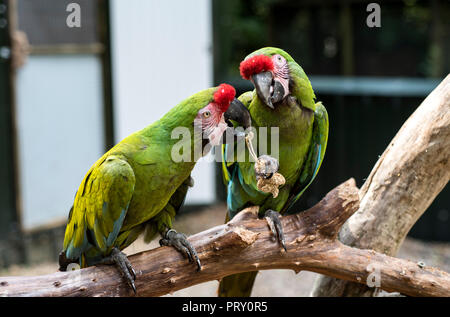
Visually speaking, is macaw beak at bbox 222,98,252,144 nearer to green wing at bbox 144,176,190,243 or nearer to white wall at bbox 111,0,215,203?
green wing at bbox 144,176,190,243

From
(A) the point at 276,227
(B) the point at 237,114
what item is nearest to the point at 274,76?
(B) the point at 237,114

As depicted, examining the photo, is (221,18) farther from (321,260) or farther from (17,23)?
(321,260)

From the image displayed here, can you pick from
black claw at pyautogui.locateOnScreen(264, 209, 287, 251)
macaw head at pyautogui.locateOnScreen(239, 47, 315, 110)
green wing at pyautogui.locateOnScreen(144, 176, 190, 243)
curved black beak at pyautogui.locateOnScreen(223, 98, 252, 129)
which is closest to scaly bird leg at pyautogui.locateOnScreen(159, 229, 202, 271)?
green wing at pyautogui.locateOnScreen(144, 176, 190, 243)

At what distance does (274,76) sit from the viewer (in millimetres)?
1644

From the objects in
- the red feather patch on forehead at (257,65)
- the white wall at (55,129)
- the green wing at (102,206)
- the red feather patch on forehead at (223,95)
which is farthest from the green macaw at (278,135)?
the white wall at (55,129)

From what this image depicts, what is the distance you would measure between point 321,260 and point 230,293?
424 millimetres

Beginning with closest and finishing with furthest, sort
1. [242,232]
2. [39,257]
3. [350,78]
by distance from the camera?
[242,232]
[39,257]
[350,78]

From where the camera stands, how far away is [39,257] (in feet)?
11.6

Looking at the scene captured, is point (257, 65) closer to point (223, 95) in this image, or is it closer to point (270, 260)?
point (223, 95)

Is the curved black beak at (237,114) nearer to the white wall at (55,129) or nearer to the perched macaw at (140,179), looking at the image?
the perched macaw at (140,179)

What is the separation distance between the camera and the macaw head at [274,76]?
1593mm

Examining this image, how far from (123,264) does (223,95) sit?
23.6 inches

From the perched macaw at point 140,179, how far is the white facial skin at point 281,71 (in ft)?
0.56
